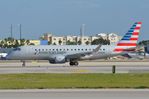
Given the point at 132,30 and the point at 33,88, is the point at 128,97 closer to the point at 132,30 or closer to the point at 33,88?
the point at 33,88

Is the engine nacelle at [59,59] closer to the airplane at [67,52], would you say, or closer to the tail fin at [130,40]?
the airplane at [67,52]

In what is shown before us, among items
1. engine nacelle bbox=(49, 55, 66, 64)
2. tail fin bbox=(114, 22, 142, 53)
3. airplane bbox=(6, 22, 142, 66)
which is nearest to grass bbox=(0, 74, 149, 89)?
engine nacelle bbox=(49, 55, 66, 64)

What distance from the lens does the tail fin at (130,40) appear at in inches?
2653

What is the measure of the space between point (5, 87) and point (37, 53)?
123ft

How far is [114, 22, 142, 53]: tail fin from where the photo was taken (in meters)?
67.4

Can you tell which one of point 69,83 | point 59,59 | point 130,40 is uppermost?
point 130,40

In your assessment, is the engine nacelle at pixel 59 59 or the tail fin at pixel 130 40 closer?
the engine nacelle at pixel 59 59

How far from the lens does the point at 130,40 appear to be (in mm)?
69312

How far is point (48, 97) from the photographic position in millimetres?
21516

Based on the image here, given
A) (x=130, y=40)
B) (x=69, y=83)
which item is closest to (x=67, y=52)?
(x=130, y=40)

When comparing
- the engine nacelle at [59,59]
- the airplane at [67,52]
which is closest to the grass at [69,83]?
the engine nacelle at [59,59]

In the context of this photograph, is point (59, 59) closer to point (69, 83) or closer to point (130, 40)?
point (130, 40)

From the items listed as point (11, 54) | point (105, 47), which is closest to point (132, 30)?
point (105, 47)

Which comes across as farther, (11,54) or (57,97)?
(11,54)
